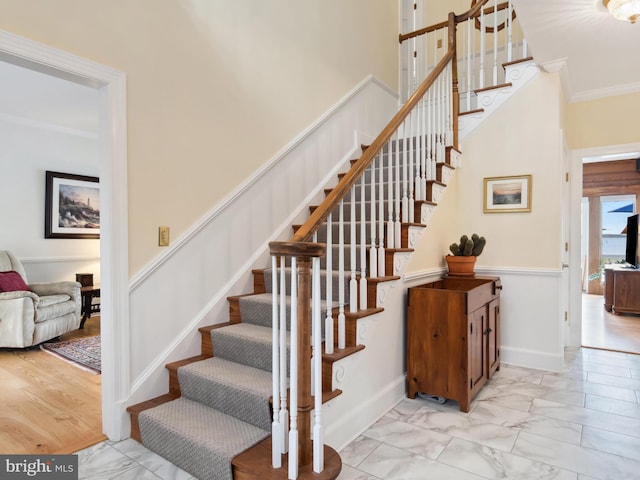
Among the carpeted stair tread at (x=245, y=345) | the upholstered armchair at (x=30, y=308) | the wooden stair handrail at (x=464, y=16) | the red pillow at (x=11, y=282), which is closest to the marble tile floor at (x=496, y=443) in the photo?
the carpeted stair tread at (x=245, y=345)

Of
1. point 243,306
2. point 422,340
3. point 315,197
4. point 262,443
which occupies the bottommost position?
point 262,443

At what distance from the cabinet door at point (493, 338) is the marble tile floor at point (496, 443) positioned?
0.22 meters

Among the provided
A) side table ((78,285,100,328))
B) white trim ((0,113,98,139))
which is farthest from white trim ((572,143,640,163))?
white trim ((0,113,98,139))

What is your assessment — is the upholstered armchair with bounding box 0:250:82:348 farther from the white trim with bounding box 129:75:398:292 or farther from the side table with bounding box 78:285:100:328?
the white trim with bounding box 129:75:398:292

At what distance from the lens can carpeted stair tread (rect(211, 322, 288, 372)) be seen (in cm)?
229

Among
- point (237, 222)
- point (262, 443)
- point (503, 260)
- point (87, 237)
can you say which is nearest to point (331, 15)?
point (237, 222)

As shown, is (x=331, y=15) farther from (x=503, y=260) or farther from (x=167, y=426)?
(x=167, y=426)

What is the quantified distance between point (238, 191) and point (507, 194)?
2479 millimetres

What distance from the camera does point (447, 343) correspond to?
2.56 m

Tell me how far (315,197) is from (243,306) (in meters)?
1.38

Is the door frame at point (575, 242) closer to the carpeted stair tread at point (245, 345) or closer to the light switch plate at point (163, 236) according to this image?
the carpeted stair tread at point (245, 345)

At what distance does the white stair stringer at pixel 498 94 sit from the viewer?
137 inches

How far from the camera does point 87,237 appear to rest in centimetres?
554

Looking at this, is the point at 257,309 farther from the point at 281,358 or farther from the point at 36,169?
the point at 36,169
